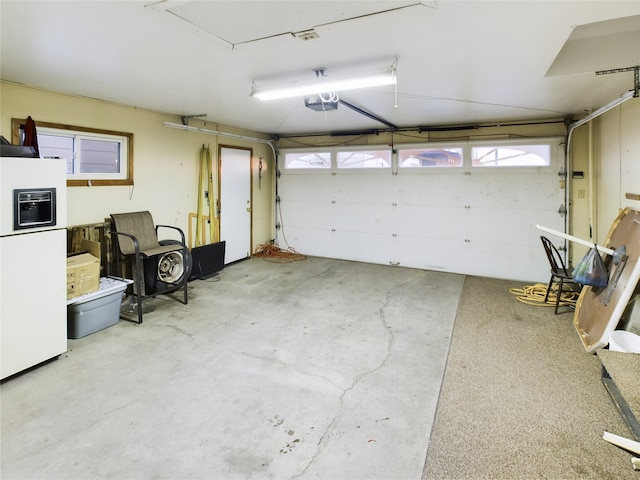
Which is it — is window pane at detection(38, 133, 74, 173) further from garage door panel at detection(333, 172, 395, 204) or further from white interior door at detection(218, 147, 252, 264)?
garage door panel at detection(333, 172, 395, 204)

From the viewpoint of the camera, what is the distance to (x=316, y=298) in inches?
179

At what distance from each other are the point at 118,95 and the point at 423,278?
15.6 ft

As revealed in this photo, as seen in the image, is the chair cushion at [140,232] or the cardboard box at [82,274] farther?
the chair cushion at [140,232]

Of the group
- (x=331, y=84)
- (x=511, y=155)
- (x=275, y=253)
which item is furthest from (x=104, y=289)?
(x=511, y=155)

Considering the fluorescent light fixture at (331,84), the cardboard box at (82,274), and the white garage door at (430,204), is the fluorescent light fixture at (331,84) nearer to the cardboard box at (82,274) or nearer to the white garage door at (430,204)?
the cardboard box at (82,274)

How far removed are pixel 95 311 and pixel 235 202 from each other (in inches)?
133

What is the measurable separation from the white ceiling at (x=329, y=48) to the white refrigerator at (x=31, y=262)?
93 centimetres

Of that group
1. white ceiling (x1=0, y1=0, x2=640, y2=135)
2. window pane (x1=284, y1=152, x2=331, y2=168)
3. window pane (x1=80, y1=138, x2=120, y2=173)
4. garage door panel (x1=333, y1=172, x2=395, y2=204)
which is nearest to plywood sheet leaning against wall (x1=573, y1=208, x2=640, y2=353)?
white ceiling (x1=0, y1=0, x2=640, y2=135)

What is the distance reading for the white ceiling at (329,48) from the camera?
76.9 inches

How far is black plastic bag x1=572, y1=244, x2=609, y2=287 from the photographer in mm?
3266

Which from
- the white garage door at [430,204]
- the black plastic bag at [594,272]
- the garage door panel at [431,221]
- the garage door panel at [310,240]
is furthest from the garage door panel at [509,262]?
the garage door panel at [310,240]

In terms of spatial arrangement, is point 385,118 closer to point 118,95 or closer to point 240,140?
point 240,140

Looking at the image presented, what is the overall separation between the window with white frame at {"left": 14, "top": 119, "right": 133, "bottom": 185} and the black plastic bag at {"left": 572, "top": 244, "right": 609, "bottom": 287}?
516 cm

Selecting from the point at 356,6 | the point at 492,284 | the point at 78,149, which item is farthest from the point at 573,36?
the point at 78,149
